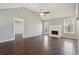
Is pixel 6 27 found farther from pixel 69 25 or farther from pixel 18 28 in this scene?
pixel 69 25

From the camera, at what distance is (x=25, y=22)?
256 cm

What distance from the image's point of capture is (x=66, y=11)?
2.47m

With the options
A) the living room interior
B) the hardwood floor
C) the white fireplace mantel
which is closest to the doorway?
the living room interior

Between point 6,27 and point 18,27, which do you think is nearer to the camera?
point 6,27

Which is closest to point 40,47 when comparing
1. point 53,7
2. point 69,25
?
point 69,25

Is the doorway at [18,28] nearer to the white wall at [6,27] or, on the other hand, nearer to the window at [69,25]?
the white wall at [6,27]

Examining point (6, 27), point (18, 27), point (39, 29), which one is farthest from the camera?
point (39, 29)

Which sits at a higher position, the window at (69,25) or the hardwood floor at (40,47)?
the window at (69,25)

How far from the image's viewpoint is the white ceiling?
7.85ft

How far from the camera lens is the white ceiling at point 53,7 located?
239cm

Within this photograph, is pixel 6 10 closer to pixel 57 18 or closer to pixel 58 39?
pixel 57 18

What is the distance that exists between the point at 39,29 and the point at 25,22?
14.4 inches

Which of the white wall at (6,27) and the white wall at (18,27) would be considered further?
the white wall at (18,27)

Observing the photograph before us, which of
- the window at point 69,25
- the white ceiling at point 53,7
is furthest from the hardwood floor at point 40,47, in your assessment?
the white ceiling at point 53,7
